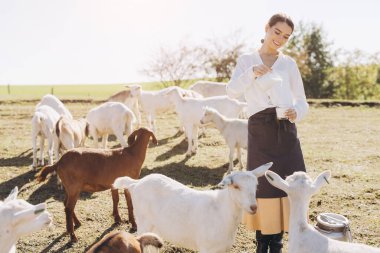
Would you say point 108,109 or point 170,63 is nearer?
point 108,109

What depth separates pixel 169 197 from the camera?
15.1 feet

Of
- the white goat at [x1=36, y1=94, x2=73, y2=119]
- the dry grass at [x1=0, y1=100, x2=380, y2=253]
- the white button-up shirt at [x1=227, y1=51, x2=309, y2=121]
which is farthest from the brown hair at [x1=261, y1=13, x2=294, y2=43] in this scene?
the white goat at [x1=36, y1=94, x2=73, y2=119]

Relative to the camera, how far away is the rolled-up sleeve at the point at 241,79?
3.68 meters

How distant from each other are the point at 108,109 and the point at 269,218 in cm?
779

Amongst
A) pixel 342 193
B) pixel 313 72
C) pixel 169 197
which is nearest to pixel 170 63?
pixel 313 72

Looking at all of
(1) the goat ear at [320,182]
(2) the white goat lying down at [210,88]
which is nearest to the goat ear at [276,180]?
(1) the goat ear at [320,182]

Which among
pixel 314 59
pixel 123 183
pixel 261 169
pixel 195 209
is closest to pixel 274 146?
pixel 261 169

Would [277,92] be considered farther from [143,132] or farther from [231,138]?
[231,138]

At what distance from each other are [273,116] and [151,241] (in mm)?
1755

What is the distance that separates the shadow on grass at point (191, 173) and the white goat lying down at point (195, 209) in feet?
12.5

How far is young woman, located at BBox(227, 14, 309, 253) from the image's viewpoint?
3.77m

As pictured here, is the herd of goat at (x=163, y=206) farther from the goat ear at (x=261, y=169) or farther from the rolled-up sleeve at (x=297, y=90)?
the rolled-up sleeve at (x=297, y=90)

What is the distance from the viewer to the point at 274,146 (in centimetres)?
388

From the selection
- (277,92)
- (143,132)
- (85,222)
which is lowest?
(85,222)
